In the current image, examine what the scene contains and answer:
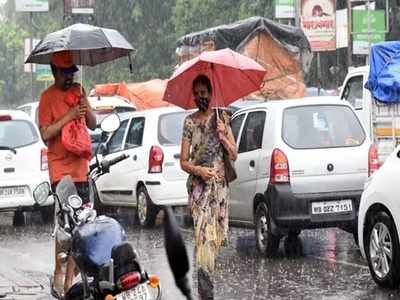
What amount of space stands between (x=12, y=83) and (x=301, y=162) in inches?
2587

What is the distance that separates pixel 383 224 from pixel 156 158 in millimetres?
5258

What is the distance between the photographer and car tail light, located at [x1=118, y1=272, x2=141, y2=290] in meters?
4.55

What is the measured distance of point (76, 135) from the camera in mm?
7074

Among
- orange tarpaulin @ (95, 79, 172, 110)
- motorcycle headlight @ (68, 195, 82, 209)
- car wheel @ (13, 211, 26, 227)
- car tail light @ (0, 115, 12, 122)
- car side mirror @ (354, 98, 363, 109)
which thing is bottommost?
car wheel @ (13, 211, 26, 227)

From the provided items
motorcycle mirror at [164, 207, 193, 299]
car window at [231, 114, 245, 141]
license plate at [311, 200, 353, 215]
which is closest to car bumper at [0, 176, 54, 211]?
car window at [231, 114, 245, 141]

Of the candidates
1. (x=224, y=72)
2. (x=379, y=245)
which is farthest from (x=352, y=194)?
(x=224, y=72)

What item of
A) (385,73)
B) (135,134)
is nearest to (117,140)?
(135,134)

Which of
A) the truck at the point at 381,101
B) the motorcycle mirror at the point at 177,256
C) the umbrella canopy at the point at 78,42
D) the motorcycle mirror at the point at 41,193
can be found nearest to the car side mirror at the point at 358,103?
the truck at the point at 381,101

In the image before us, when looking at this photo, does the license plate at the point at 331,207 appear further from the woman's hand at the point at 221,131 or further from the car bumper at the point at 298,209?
the woman's hand at the point at 221,131

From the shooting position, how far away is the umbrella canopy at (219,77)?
7387 millimetres

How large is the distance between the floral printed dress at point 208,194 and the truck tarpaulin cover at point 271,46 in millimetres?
13703

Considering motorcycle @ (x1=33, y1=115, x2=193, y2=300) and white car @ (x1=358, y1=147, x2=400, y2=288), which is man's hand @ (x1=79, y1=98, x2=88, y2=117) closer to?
motorcycle @ (x1=33, y1=115, x2=193, y2=300)

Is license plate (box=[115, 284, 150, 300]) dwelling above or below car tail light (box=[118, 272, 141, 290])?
below

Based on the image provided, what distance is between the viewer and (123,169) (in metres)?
13.7
